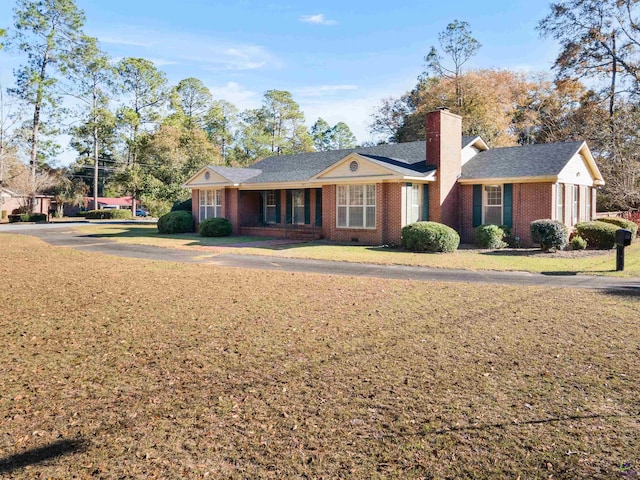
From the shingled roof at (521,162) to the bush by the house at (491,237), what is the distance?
242 centimetres

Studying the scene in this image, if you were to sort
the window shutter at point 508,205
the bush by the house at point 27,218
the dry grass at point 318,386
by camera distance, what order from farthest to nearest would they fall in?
the bush by the house at point 27,218 → the window shutter at point 508,205 → the dry grass at point 318,386

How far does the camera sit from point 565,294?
959 cm

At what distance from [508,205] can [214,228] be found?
1404 centimetres

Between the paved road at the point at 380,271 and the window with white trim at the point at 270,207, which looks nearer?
the paved road at the point at 380,271

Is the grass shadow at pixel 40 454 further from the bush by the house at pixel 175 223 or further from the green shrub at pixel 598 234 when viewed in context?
the bush by the house at pixel 175 223

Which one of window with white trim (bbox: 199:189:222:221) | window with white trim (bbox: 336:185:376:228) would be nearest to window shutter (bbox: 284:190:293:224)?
window with white trim (bbox: 199:189:222:221)

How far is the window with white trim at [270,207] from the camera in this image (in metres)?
26.8

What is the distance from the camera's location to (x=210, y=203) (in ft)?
91.6

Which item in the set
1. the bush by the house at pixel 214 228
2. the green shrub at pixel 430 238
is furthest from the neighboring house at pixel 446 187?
the bush by the house at pixel 214 228

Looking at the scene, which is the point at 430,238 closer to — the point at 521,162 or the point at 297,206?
the point at 521,162

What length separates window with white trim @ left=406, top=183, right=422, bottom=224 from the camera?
20013 millimetres

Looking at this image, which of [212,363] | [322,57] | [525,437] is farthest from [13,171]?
[525,437]

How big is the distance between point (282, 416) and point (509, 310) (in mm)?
5274

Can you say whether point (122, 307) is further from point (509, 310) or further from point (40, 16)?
point (40, 16)
